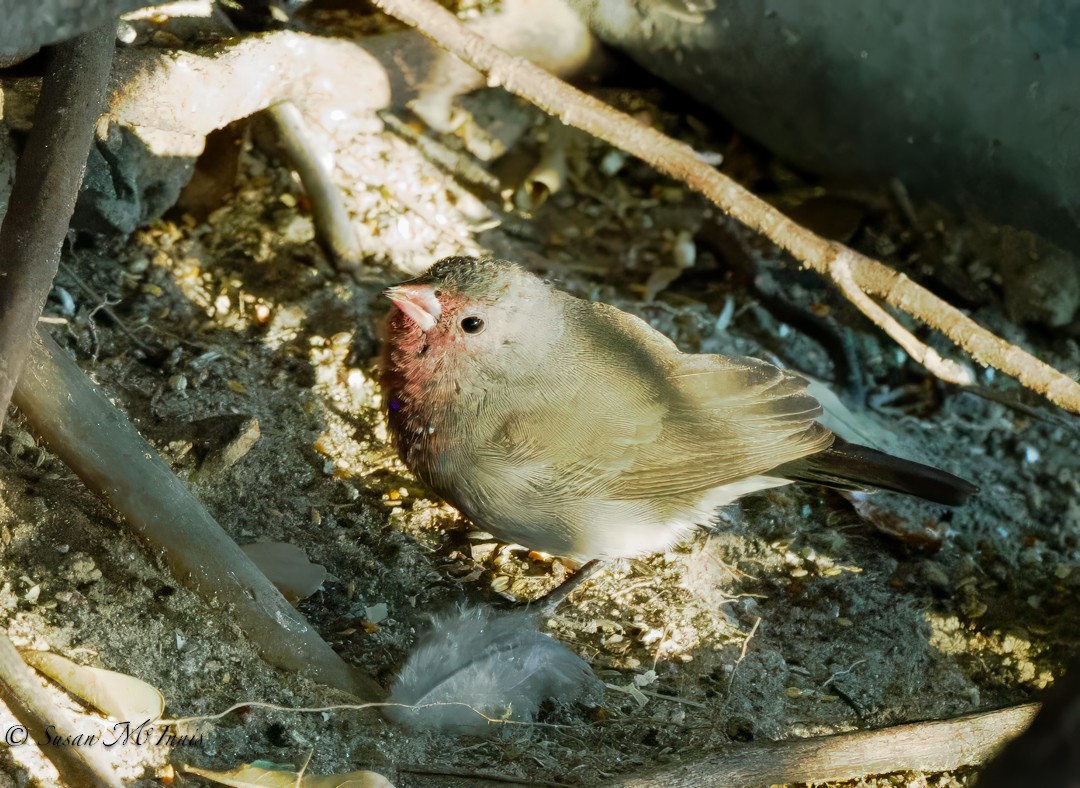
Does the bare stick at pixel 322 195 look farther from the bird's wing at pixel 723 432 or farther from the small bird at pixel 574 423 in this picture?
the bird's wing at pixel 723 432

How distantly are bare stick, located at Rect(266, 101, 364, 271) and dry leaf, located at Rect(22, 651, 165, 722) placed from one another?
2152 mm

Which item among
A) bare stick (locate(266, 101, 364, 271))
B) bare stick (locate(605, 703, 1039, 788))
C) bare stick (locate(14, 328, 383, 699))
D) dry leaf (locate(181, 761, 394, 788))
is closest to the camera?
dry leaf (locate(181, 761, 394, 788))

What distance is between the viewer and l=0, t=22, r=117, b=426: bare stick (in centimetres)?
249

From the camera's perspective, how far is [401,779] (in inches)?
103

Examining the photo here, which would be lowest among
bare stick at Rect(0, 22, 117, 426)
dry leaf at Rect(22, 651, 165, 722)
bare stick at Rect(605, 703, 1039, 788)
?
bare stick at Rect(605, 703, 1039, 788)

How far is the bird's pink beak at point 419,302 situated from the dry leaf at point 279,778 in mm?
1350

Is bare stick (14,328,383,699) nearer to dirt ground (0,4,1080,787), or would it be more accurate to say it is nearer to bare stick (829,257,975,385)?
dirt ground (0,4,1080,787)

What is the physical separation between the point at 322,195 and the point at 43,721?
8.40ft

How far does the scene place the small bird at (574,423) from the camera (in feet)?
10.6

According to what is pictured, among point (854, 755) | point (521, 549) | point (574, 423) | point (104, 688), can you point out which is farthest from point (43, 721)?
point (854, 755)

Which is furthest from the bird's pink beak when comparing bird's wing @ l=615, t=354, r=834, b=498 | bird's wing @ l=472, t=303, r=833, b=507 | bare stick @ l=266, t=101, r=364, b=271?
bare stick @ l=266, t=101, r=364, b=271

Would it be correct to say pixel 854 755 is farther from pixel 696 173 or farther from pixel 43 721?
pixel 696 173

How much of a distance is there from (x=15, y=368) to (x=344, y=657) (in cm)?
120

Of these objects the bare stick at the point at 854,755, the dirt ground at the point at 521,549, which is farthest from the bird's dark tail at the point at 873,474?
the bare stick at the point at 854,755
